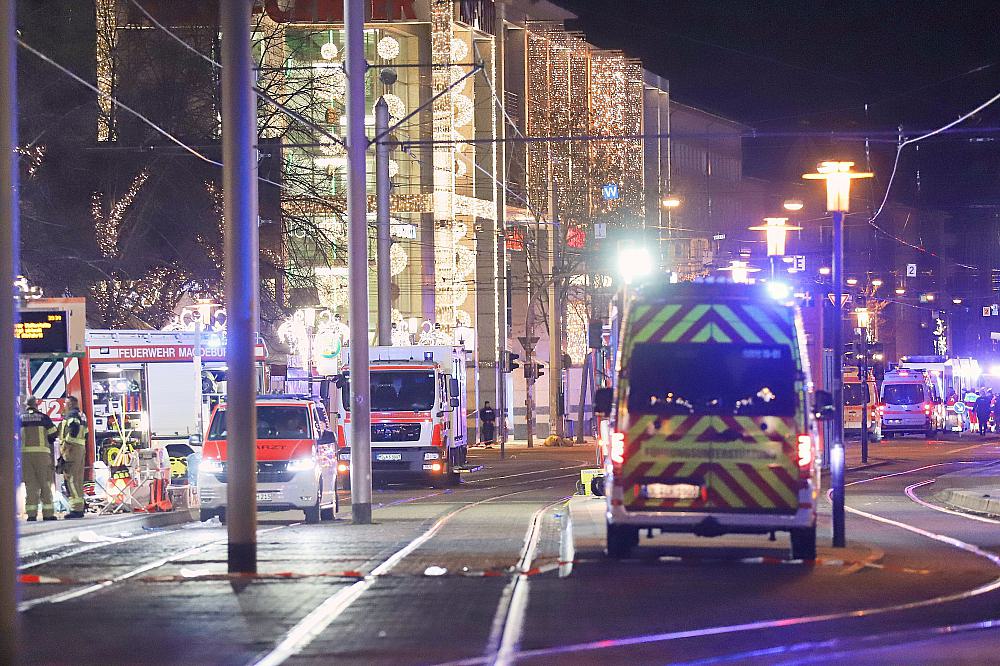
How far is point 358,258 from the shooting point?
1068 inches

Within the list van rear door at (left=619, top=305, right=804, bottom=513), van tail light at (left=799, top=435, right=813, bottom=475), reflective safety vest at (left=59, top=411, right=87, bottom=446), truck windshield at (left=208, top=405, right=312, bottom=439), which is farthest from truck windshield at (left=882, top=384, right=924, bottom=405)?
van tail light at (left=799, top=435, right=813, bottom=475)

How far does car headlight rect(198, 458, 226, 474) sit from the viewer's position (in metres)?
28.1

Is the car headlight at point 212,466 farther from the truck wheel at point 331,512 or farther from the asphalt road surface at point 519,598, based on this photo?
the asphalt road surface at point 519,598

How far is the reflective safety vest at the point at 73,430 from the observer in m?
28.4

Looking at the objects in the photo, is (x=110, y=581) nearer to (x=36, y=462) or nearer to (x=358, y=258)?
(x=36, y=462)

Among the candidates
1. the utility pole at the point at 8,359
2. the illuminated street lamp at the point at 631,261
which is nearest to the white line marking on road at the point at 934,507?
the illuminated street lamp at the point at 631,261

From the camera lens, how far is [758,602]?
48.9 ft

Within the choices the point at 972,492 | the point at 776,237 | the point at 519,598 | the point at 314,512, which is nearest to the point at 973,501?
the point at 972,492

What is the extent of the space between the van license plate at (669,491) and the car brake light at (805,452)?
3.62ft

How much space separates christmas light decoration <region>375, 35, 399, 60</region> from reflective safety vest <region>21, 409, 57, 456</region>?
3869cm

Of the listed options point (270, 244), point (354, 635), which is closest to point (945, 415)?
point (270, 244)

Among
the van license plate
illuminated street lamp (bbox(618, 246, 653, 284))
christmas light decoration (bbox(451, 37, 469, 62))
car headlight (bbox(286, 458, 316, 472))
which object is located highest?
christmas light decoration (bbox(451, 37, 469, 62))

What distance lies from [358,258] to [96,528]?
18.6ft

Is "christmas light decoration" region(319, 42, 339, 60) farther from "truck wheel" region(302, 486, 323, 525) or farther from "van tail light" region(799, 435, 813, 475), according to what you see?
"van tail light" region(799, 435, 813, 475)
